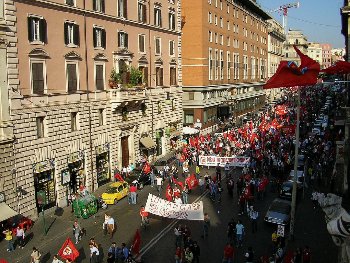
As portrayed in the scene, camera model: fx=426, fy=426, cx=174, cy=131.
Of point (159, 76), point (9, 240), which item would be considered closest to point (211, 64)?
point (159, 76)

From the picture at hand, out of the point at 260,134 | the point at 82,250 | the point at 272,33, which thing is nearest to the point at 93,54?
the point at 82,250

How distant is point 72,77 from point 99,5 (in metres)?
8.03

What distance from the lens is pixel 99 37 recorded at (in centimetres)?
3916

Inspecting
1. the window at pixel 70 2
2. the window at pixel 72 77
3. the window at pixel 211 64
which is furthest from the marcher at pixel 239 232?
the window at pixel 211 64

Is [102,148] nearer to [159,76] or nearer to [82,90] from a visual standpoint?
[82,90]

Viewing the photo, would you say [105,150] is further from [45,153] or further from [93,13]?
[93,13]

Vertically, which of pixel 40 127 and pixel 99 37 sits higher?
pixel 99 37

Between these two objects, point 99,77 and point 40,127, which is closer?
point 40,127

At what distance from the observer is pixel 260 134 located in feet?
185

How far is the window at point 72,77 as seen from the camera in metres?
35.1

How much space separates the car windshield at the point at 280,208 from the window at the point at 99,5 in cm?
2355

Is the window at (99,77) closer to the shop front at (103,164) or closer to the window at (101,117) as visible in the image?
the window at (101,117)

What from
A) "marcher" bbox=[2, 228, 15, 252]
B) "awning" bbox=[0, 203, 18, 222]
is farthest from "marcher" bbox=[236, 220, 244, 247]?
"awning" bbox=[0, 203, 18, 222]

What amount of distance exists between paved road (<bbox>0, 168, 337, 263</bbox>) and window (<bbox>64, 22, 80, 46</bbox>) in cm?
1361
